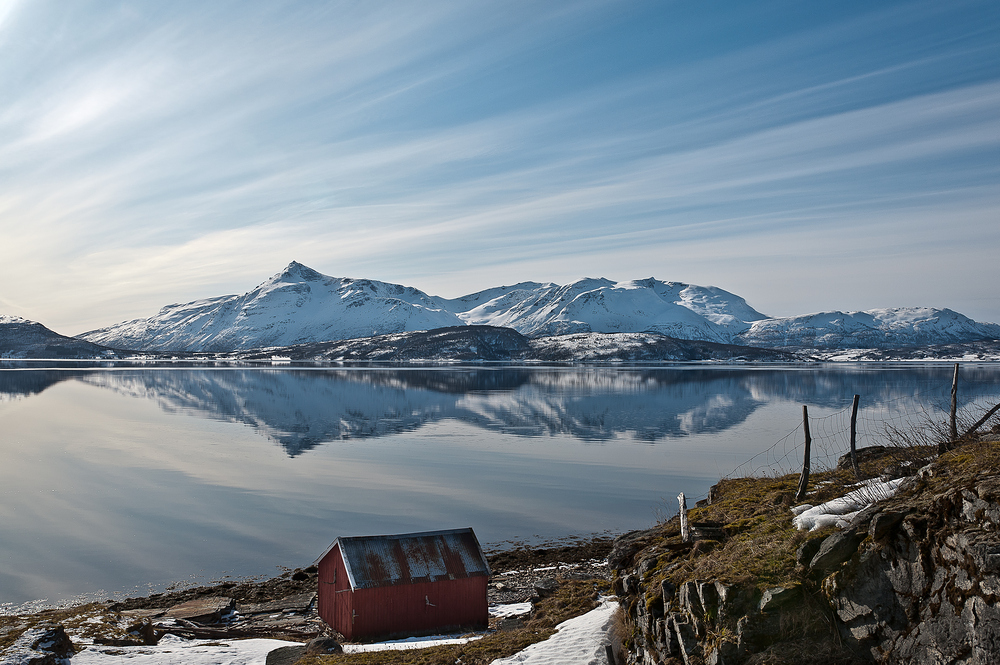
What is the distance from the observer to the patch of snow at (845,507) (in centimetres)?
1003

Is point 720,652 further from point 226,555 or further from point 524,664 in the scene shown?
point 226,555

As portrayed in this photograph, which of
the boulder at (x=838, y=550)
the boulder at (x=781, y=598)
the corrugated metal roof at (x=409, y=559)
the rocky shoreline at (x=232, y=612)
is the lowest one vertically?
the rocky shoreline at (x=232, y=612)

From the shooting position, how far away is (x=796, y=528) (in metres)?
10.6

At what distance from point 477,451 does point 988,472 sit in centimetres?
3954

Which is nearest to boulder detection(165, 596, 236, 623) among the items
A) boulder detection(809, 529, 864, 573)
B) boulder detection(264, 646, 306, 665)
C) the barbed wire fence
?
boulder detection(264, 646, 306, 665)

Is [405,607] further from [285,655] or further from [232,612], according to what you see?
[232,612]

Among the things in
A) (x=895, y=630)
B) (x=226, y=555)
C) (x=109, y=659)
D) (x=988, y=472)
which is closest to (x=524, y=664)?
(x=895, y=630)

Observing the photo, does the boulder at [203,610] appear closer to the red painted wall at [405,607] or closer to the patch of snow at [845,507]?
the red painted wall at [405,607]

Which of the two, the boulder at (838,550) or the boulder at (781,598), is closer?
the boulder at (838,550)

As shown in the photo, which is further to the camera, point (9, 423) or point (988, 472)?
point (9, 423)

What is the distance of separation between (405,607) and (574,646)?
6944mm

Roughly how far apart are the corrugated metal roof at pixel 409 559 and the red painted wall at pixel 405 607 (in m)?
0.20

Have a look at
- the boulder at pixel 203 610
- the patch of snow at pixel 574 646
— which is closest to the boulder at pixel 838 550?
the patch of snow at pixel 574 646

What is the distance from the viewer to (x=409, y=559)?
60.0 ft
